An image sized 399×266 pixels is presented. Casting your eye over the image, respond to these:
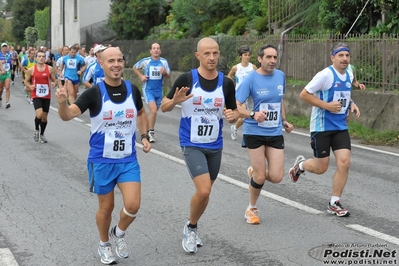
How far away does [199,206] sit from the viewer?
6820 millimetres

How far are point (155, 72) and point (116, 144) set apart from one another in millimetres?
8792

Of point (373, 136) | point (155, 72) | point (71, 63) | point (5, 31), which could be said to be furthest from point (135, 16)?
point (5, 31)

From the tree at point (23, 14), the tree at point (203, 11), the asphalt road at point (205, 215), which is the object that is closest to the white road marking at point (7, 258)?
the asphalt road at point (205, 215)

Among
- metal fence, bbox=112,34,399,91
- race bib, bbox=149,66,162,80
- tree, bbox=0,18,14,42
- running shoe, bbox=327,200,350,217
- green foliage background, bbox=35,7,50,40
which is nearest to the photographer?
running shoe, bbox=327,200,350,217

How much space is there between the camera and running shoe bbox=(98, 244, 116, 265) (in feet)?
21.2

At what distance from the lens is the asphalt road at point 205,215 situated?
22.1 ft

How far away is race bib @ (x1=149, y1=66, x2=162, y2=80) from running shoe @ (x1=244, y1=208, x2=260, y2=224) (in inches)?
297

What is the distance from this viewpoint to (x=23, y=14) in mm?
82812

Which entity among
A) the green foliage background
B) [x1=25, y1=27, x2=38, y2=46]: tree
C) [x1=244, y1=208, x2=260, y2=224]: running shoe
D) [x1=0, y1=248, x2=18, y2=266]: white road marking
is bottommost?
[x1=0, y1=248, x2=18, y2=266]: white road marking

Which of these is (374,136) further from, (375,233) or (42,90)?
(375,233)

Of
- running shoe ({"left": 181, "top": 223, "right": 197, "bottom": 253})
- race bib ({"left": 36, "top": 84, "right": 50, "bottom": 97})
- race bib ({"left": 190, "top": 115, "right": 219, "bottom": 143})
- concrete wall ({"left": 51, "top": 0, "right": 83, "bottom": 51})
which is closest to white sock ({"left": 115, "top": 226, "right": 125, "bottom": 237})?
running shoe ({"left": 181, "top": 223, "right": 197, "bottom": 253})

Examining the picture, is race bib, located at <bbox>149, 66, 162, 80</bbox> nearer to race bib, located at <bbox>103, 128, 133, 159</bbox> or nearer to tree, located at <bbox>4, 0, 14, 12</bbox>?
race bib, located at <bbox>103, 128, 133, 159</bbox>

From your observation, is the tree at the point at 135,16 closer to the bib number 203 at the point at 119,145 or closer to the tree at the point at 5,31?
the bib number 203 at the point at 119,145

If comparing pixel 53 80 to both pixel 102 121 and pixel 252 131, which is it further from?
pixel 102 121
